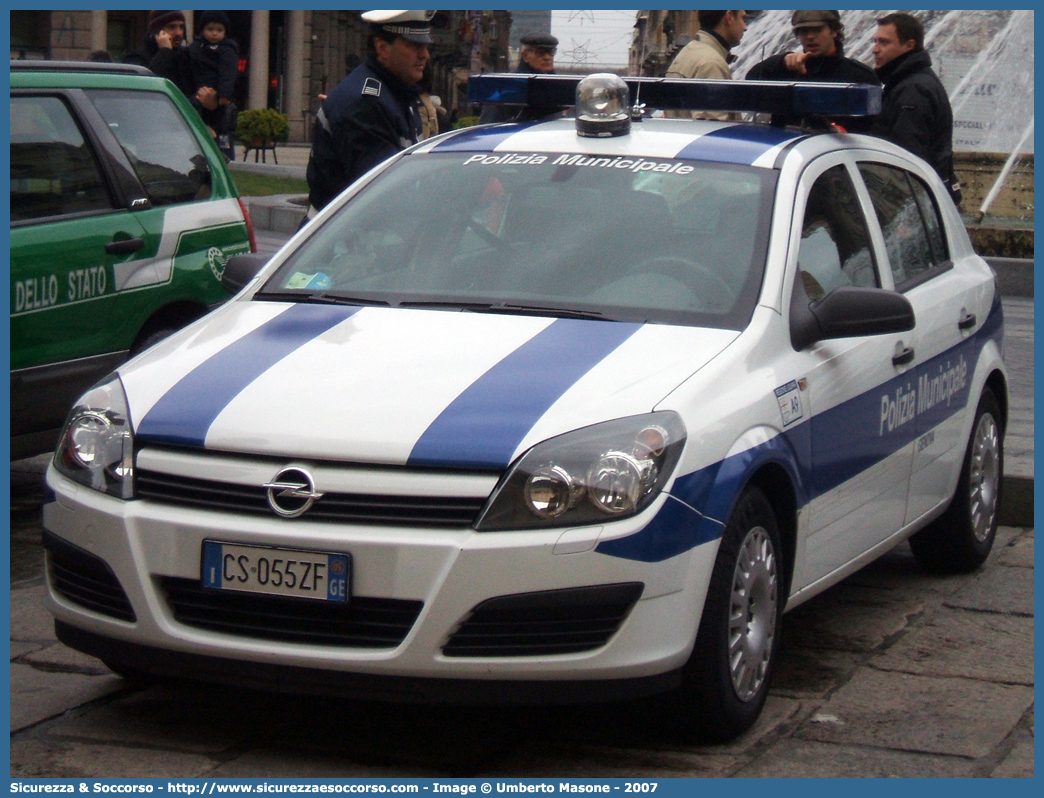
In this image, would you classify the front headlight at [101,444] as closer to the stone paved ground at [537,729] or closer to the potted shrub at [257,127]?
the stone paved ground at [537,729]

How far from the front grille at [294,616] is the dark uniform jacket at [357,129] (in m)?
3.55

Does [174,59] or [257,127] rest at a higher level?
[174,59]

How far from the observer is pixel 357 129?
7.23 m

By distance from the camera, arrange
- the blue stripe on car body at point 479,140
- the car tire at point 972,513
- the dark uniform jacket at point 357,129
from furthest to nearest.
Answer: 1. the dark uniform jacket at point 357,129
2. the car tire at point 972,513
3. the blue stripe on car body at point 479,140

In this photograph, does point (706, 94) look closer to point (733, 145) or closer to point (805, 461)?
point (733, 145)

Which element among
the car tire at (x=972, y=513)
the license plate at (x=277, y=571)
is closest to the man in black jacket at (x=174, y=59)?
the car tire at (x=972, y=513)

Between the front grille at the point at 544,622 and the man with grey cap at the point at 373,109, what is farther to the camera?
the man with grey cap at the point at 373,109

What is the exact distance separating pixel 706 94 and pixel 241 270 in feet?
5.52

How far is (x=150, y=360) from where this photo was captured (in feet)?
14.5

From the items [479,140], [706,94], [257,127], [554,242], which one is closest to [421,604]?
[554,242]

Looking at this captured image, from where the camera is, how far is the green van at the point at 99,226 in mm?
6230

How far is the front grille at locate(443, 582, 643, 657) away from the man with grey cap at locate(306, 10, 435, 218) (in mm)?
3812

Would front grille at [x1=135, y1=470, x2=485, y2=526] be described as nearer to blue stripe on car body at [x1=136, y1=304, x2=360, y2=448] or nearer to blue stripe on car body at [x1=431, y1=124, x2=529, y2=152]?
blue stripe on car body at [x1=136, y1=304, x2=360, y2=448]

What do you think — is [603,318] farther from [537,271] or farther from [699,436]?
[699,436]
